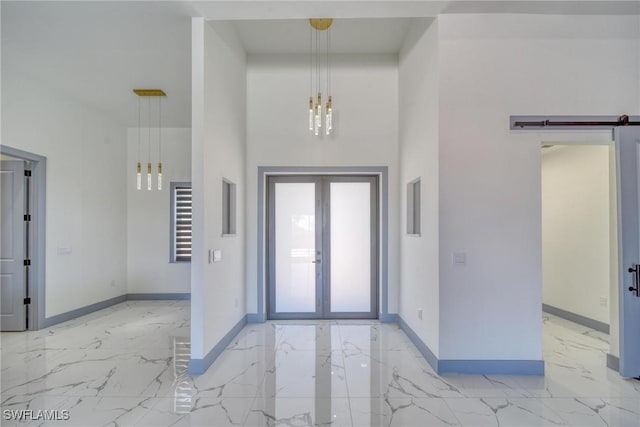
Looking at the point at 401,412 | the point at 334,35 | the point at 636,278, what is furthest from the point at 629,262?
the point at 334,35

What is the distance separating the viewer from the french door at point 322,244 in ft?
15.8

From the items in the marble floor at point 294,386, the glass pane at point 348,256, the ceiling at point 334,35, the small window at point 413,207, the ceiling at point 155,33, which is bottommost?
the marble floor at point 294,386

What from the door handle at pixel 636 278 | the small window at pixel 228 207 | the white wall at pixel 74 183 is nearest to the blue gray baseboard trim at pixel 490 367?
the door handle at pixel 636 278

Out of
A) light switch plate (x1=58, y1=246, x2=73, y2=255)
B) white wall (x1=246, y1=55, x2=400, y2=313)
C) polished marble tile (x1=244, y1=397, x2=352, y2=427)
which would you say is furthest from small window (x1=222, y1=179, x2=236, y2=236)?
light switch plate (x1=58, y1=246, x2=73, y2=255)

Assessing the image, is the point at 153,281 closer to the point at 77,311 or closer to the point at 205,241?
the point at 77,311

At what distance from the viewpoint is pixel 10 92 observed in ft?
13.4

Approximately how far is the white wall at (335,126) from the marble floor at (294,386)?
1.34 meters

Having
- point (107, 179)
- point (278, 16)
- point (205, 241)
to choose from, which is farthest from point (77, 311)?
point (278, 16)

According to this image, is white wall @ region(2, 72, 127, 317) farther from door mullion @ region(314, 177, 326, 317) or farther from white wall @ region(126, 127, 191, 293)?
door mullion @ region(314, 177, 326, 317)

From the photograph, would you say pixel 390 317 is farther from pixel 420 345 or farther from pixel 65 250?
pixel 65 250

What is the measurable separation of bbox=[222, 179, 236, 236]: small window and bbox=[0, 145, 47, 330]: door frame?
2847mm

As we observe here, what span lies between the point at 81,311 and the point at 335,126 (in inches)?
199

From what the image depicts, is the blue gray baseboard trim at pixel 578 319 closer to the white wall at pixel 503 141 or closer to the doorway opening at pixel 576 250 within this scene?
the doorway opening at pixel 576 250

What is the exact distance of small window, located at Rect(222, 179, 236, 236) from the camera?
153 inches
